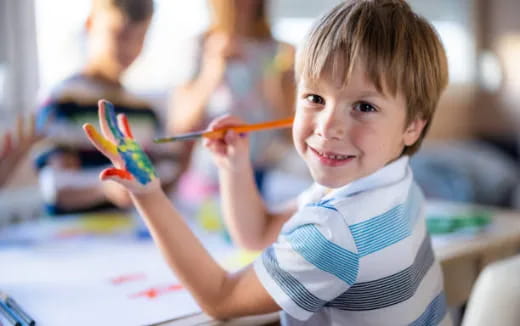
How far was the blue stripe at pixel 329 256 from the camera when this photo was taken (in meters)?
0.62

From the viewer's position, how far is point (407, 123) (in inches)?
27.3

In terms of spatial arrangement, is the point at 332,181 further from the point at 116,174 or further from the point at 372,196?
the point at 116,174

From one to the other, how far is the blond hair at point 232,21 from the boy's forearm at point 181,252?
2.74ft

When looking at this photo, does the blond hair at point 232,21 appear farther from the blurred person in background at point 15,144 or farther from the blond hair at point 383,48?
the blond hair at point 383,48

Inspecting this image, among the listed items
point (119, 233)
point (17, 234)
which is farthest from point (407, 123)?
point (17, 234)

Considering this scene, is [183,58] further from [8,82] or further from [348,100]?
[348,100]

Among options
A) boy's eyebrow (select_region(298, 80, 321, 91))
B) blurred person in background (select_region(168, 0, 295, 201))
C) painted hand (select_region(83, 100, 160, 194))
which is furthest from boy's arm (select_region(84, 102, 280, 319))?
blurred person in background (select_region(168, 0, 295, 201))

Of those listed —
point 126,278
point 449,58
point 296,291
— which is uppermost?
point 449,58

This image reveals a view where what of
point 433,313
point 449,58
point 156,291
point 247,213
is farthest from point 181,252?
point 449,58

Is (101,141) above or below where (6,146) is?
above

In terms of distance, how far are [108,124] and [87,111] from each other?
1.88 feet

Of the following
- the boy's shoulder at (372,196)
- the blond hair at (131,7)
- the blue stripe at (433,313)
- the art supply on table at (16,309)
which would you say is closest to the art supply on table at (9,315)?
the art supply on table at (16,309)

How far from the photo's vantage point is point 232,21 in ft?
4.81

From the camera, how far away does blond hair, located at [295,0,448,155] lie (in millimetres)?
634
